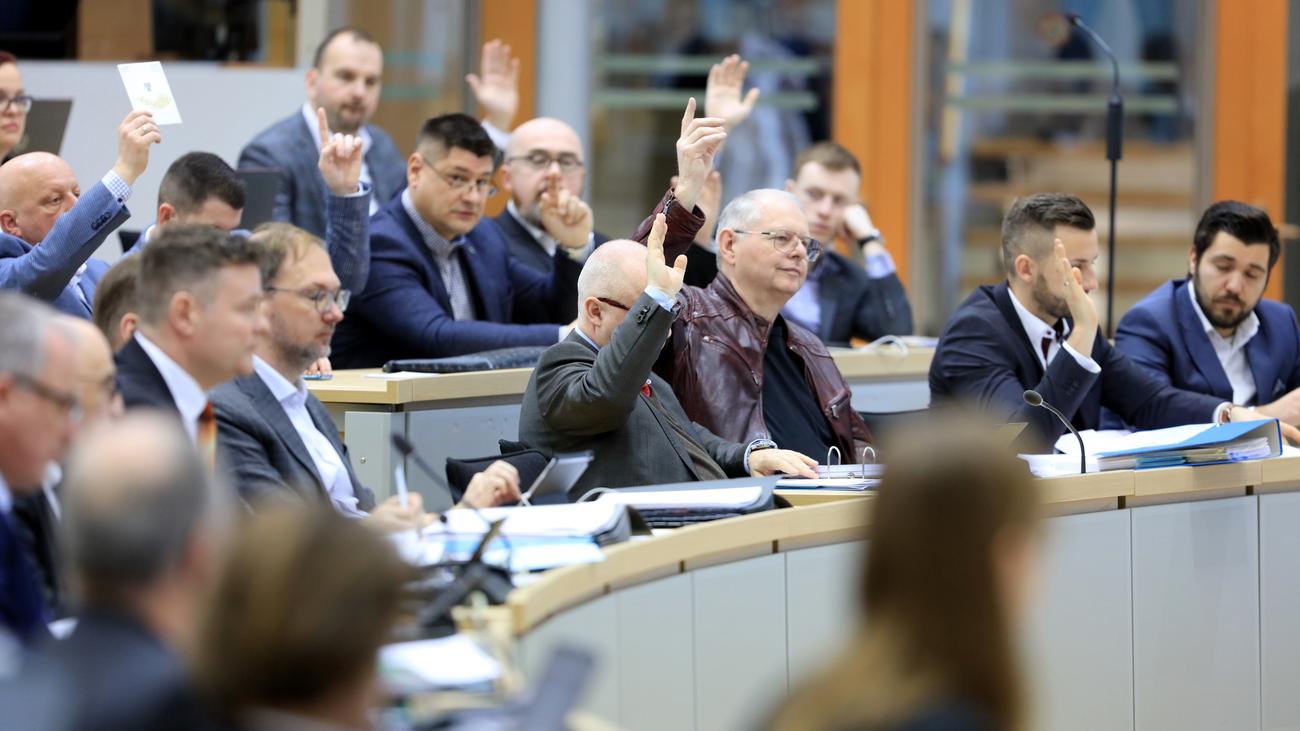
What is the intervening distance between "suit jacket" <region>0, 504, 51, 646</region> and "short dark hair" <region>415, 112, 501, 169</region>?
2.85m

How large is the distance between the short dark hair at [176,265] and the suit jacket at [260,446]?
30 centimetres

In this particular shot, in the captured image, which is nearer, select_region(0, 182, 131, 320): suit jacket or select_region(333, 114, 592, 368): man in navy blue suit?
select_region(0, 182, 131, 320): suit jacket

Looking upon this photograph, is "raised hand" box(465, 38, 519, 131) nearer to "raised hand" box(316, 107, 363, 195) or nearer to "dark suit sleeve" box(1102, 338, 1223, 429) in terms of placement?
"raised hand" box(316, 107, 363, 195)

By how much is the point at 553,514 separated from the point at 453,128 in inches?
86.6

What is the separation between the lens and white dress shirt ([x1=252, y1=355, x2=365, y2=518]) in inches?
118

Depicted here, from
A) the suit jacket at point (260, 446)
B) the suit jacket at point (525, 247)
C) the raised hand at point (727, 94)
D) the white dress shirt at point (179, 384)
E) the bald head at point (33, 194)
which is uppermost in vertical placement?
the raised hand at point (727, 94)

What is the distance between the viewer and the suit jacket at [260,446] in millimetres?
2830

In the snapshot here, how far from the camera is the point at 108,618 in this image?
1.66m

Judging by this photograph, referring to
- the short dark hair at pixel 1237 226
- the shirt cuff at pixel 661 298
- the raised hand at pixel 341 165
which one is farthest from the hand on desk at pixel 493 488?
the short dark hair at pixel 1237 226

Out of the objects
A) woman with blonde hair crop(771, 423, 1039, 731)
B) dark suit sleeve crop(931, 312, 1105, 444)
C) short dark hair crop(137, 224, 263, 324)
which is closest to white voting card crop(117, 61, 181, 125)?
short dark hair crop(137, 224, 263, 324)

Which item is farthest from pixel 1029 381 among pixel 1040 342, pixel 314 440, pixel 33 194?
pixel 33 194

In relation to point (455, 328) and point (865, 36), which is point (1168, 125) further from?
point (455, 328)

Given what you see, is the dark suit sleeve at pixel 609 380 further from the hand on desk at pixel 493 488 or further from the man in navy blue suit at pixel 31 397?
the man in navy blue suit at pixel 31 397

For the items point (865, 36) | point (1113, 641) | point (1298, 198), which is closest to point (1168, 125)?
point (1298, 198)
